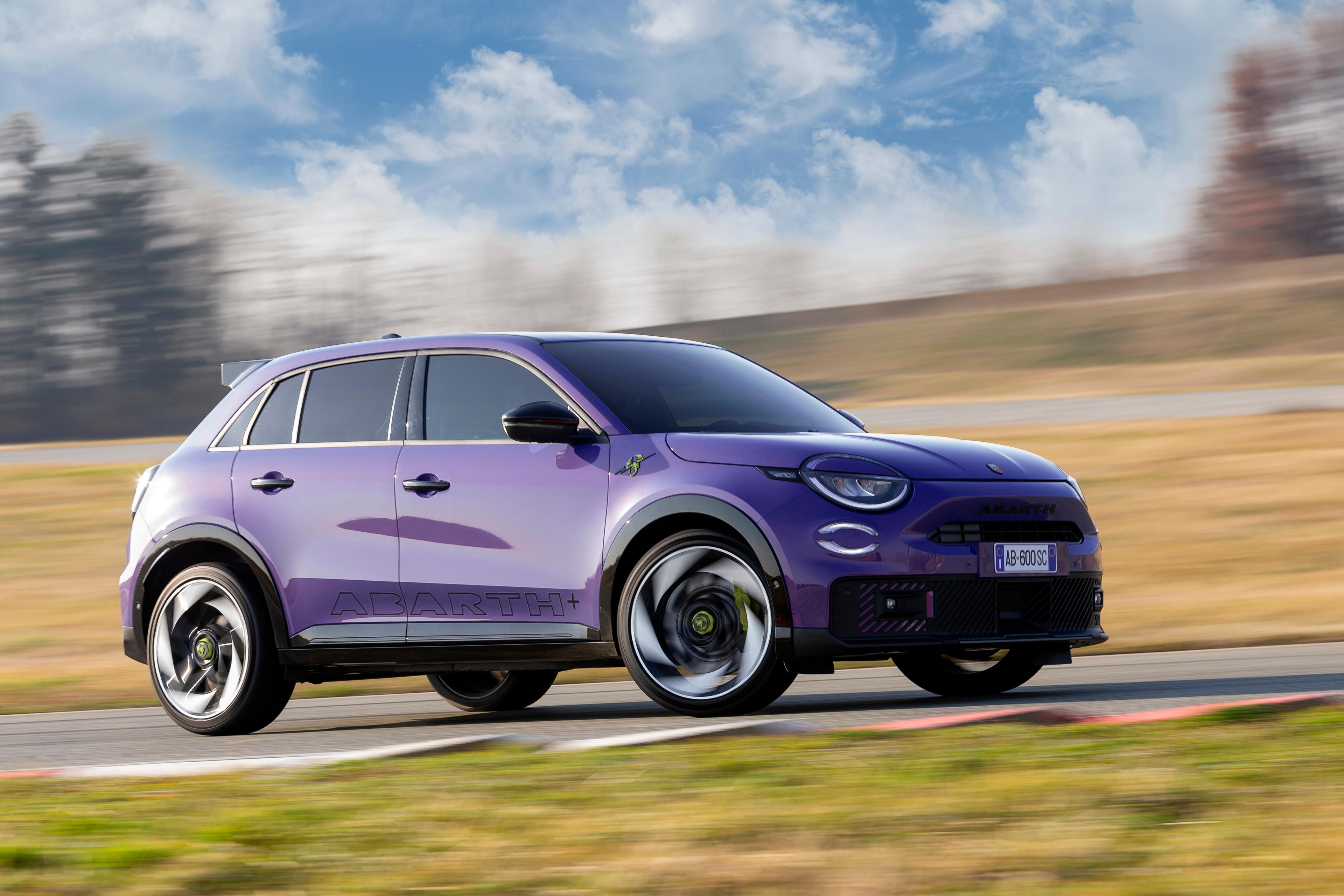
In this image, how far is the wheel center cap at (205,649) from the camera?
800 cm

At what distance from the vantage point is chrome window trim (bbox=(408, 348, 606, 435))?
23.6 feet

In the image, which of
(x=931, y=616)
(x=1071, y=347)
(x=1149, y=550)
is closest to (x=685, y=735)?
(x=931, y=616)

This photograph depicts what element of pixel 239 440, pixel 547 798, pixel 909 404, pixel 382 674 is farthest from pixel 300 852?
pixel 909 404

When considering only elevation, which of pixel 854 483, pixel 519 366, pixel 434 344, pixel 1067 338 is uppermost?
pixel 1067 338

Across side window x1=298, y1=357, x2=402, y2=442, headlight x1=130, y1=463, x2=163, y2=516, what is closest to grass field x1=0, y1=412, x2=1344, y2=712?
headlight x1=130, y1=463, x2=163, y2=516

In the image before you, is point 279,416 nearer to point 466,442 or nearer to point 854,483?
point 466,442

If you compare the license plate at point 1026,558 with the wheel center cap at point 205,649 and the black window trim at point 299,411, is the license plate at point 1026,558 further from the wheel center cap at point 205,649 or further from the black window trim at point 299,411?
the wheel center cap at point 205,649

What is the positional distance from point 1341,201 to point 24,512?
141ft

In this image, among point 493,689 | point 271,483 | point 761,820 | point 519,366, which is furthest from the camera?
point 493,689

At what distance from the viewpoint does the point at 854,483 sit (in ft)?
22.0

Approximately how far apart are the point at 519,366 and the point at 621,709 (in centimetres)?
180

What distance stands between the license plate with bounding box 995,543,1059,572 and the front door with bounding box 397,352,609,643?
161 cm

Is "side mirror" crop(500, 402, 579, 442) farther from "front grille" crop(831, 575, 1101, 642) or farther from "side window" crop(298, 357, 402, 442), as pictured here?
"front grille" crop(831, 575, 1101, 642)

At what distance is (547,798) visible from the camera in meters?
4.73
